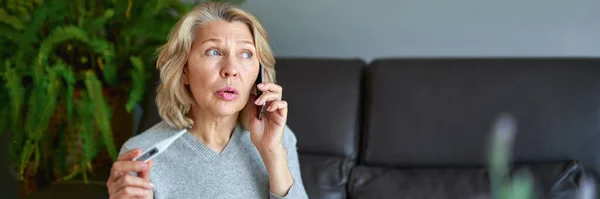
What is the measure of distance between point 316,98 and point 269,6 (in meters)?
0.66

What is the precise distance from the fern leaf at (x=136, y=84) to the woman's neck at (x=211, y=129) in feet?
2.74

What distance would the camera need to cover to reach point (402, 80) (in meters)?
2.18

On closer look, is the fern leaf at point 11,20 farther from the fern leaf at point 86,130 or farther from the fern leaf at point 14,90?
the fern leaf at point 86,130

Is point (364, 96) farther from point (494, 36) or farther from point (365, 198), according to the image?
point (494, 36)

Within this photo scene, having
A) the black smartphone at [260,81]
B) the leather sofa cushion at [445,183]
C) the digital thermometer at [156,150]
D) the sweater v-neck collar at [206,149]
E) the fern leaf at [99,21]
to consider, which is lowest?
the leather sofa cushion at [445,183]

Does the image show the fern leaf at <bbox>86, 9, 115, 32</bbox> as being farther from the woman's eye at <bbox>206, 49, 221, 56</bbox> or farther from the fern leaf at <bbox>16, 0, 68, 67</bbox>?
the woman's eye at <bbox>206, 49, 221, 56</bbox>

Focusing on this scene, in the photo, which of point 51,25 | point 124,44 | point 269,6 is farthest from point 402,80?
point 51,25

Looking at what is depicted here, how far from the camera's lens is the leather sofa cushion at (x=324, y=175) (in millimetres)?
2043

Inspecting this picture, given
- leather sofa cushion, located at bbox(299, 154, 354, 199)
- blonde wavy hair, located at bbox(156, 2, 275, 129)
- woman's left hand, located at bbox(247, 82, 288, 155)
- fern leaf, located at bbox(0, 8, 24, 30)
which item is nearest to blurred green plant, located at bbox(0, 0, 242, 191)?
fern leaf, located at bbox(0, 8, 24, 30)

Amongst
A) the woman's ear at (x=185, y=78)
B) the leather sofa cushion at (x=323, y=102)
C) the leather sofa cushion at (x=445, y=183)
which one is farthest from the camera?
the leather sofa cushion at (x=323, y=102)

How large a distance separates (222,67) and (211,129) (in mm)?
159

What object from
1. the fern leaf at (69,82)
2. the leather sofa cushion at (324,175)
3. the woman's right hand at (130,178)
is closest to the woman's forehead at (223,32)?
the woman's right hand at (130,178)

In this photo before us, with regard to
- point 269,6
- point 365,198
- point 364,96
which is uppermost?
point 269,6

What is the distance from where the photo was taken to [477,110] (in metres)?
2.08
